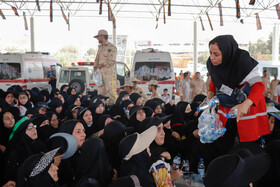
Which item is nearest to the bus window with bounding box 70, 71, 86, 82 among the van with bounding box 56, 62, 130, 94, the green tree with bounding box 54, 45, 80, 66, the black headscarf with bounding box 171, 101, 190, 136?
the van with bounding box 56, 62, 130, 94

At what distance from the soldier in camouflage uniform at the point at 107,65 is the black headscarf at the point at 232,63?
4.81 metres

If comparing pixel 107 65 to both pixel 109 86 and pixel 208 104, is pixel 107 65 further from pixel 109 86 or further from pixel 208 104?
pixel 208 104

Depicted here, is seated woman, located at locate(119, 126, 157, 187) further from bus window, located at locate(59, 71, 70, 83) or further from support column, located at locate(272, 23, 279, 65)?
support column, located at locate(272, 23, 279, 65)

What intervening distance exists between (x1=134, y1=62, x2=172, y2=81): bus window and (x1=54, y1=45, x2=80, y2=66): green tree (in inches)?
968

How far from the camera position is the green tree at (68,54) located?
34.1 metres

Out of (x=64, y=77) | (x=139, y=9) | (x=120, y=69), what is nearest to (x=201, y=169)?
(x=64, y=77)

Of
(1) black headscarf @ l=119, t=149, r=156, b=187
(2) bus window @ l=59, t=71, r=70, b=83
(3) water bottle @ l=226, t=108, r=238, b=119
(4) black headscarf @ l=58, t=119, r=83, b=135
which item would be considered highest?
(2) bus window @ l=59, t=71, r=70, b=83

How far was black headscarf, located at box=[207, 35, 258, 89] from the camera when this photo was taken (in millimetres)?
2195

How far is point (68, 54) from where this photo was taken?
35.9 m

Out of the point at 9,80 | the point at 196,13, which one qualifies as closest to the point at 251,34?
the point at 196,13

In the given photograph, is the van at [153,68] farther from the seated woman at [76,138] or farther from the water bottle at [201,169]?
the seated woman at [76,138]

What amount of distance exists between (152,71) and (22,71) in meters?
5.14

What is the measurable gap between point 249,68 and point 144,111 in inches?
98.5

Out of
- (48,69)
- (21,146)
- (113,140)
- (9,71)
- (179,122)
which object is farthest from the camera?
(48,69)
